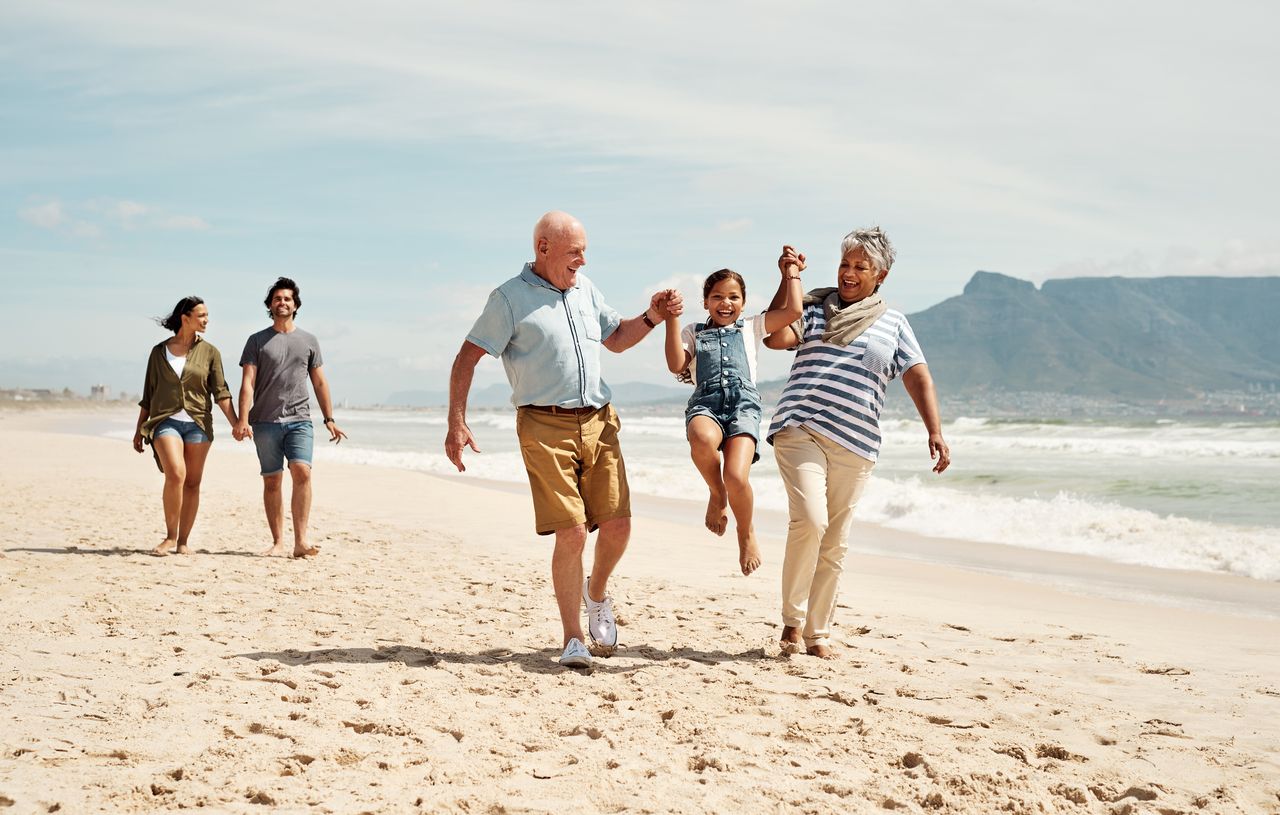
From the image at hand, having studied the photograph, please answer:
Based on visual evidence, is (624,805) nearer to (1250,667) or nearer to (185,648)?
(185,648)

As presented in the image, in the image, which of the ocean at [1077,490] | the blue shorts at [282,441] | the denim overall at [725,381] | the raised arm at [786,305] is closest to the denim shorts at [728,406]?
the denim overall at [725,381]

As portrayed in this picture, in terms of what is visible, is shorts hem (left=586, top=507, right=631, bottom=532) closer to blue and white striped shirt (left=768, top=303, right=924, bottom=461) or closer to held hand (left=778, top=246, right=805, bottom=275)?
blue and white striped shirt (left=768, top=303, right=924, bottom=461)

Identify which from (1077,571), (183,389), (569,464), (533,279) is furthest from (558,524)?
(1077,571)

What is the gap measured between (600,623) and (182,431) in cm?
453

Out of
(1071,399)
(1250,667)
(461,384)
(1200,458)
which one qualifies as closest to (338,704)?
(461,384)

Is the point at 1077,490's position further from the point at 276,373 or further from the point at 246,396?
the point at 246,396

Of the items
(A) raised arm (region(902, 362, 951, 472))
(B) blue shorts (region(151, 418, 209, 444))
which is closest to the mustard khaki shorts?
(A) raised arm (region(902, 362, 951, 472))

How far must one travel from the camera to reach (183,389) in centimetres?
792

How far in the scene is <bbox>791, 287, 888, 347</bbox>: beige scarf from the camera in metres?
4.88

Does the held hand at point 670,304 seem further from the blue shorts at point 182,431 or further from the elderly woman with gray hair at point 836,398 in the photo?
the blue shorts at point 182,431

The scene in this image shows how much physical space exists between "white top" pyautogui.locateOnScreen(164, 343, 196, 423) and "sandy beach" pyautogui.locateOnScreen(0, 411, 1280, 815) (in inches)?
45.1

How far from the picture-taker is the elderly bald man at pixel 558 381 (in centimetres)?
457

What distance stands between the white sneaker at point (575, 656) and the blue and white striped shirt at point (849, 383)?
1397 mm

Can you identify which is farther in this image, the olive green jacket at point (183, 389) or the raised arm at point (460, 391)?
the olive green jacket at point (183, 389)
